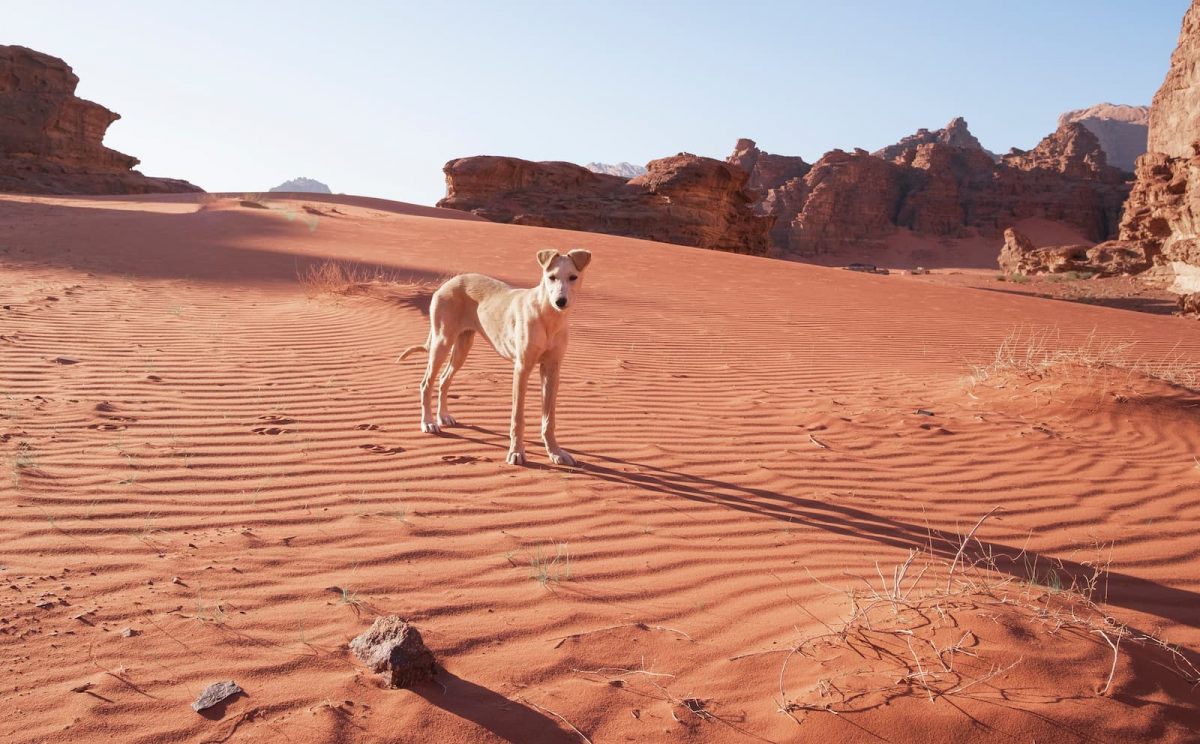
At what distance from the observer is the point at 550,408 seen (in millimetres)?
5242

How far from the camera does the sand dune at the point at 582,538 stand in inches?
94.7

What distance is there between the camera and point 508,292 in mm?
5555

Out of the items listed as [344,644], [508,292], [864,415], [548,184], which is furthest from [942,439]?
[548,184]

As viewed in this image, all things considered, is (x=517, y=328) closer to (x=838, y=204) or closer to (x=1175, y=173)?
(x=1175, y=173)

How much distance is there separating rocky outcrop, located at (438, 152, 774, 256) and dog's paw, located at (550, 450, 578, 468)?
2796cm

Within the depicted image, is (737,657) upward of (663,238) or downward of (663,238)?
downward

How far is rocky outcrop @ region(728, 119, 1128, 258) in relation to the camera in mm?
53250

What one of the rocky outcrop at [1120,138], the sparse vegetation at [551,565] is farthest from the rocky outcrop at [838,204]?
the rocky outcrop at [1120,138]

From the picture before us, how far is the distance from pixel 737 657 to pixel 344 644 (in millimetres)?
1426

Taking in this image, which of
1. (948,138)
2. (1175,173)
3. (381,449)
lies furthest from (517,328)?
(948,138)

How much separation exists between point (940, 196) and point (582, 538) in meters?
58.8

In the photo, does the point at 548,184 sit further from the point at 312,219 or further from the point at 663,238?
the point at 312,219

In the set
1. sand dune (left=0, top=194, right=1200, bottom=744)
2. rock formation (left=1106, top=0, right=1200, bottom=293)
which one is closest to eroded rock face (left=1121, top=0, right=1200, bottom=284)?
rock formation (left=1106, top=0, right=1200, bottom=293)

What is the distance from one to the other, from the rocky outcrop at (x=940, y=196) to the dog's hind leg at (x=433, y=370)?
49.6 m
